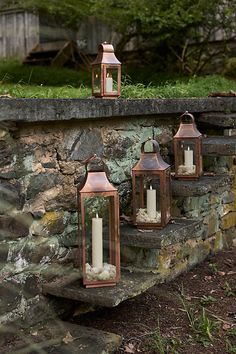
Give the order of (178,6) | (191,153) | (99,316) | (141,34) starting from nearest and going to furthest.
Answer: (99,316) < (191,153) < (178,6) < (141,34)

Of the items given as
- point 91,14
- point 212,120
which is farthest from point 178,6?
point 212,120

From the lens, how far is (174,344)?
119 inches

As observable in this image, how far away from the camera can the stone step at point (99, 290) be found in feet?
9.32

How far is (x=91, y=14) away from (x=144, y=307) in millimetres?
5985

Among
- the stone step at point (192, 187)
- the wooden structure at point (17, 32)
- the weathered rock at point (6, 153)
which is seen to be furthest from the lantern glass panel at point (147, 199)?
the wooden structure at point (17, 32)

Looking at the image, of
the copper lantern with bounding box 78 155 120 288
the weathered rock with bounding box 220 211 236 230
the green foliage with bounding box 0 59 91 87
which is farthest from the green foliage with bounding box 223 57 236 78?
the copper lantern with bounding box 78 155 120 288

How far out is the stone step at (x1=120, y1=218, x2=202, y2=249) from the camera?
126 inches

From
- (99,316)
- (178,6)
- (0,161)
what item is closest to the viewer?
(0,161)

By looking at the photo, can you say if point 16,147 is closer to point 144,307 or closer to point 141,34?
point 144,307

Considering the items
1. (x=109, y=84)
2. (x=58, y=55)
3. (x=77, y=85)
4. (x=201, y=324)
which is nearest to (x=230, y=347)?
(x=201, y=324)

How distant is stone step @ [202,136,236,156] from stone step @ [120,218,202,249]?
2.67 feet

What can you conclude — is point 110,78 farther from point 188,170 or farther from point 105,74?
point 188,170

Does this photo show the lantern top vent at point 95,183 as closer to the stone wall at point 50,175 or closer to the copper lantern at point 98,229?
the copper lantern at point 98,229

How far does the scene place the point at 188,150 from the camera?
13.2 ft
